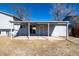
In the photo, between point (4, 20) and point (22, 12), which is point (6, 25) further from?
point (22, 12)

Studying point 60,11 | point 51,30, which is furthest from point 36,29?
point 60,11

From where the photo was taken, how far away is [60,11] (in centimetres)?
3136

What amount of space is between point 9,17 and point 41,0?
1886cm

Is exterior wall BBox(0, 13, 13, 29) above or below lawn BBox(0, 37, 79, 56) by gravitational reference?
above

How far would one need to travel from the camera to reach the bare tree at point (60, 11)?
30.9m

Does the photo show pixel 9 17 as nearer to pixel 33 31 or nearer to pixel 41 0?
pixel 33 31

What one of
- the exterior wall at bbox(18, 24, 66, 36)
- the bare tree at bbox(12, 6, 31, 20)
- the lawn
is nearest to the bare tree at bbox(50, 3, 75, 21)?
the bare tree at bbox(12, 6, 31, 20)

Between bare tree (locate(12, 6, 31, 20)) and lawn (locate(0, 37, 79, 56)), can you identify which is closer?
lawn (locate(0, 37, 79, 56))

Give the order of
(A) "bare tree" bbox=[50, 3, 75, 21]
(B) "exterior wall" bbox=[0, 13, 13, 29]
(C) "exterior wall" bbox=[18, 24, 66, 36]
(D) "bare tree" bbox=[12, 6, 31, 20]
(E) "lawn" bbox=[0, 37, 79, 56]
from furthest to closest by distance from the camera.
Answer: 1. (D) "bare tree" bbox=[12, 6, 31, 20]
2. (A) "bare tree" bbox=[50, 3, 75, 21]
3. (B) "exterior wall" bbox=[0, 13, 13, 29]
4. (C) "exterior wall" bbox=[18, 24, 66, 36]
5. (E) "lawn" bbox=[0, 37, 79, 56]

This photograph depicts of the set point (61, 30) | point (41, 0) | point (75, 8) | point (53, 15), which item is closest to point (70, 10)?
point (75, 8)

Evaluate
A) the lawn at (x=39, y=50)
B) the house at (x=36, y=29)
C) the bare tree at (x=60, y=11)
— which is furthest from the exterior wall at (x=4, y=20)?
the bare tree at (x=60, y=11)

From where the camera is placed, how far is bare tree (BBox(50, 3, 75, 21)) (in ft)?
101

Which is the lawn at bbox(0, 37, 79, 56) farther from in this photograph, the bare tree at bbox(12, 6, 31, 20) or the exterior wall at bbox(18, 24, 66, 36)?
the bare tree at bbox(12, 6, 31, 20)

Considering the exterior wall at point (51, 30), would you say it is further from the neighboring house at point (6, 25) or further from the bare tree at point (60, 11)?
the bare tree at point (60, 11)
